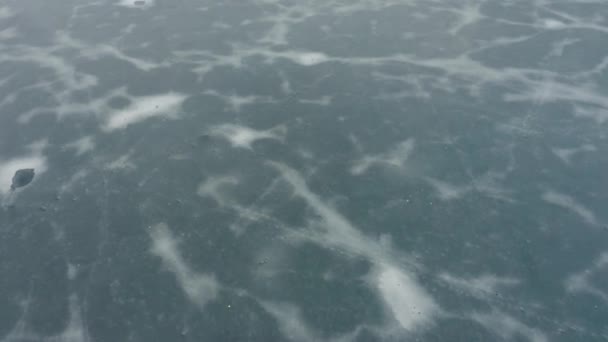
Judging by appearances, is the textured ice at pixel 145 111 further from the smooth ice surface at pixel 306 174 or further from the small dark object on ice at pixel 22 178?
the small dark object on ice at pixel 22 178

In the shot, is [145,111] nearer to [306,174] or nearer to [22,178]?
[22,178]

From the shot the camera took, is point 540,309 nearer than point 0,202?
Yes

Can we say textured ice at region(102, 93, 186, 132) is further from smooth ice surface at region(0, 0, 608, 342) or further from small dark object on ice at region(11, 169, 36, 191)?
small dark object on ice at region(11, 169, 36, 191)

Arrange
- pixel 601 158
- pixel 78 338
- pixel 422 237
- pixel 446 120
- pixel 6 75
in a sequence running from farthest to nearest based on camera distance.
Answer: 1. pixel 6 75
2. pixel 446 120
3. pixel 601 158
4. pixel 422 237
5. pixel 78 338

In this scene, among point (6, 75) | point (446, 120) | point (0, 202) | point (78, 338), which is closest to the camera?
point (78, 338)

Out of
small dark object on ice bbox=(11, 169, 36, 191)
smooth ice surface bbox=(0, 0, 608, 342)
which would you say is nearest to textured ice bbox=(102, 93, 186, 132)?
smooth ice surface bbox=(0, 0, 608, 342)

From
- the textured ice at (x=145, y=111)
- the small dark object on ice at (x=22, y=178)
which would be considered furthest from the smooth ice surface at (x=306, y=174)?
the small dark object on ice at (x=22, y=178)

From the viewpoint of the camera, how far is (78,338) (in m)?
24.9

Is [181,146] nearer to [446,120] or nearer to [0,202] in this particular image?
[0,202]

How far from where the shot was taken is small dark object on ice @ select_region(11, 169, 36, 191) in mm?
33031

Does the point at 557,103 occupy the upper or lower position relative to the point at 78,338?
upper

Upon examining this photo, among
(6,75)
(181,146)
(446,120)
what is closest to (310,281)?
(181,146)

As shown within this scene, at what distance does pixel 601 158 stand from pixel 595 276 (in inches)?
437

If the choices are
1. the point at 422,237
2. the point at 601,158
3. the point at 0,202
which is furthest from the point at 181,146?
the point at 601,158
